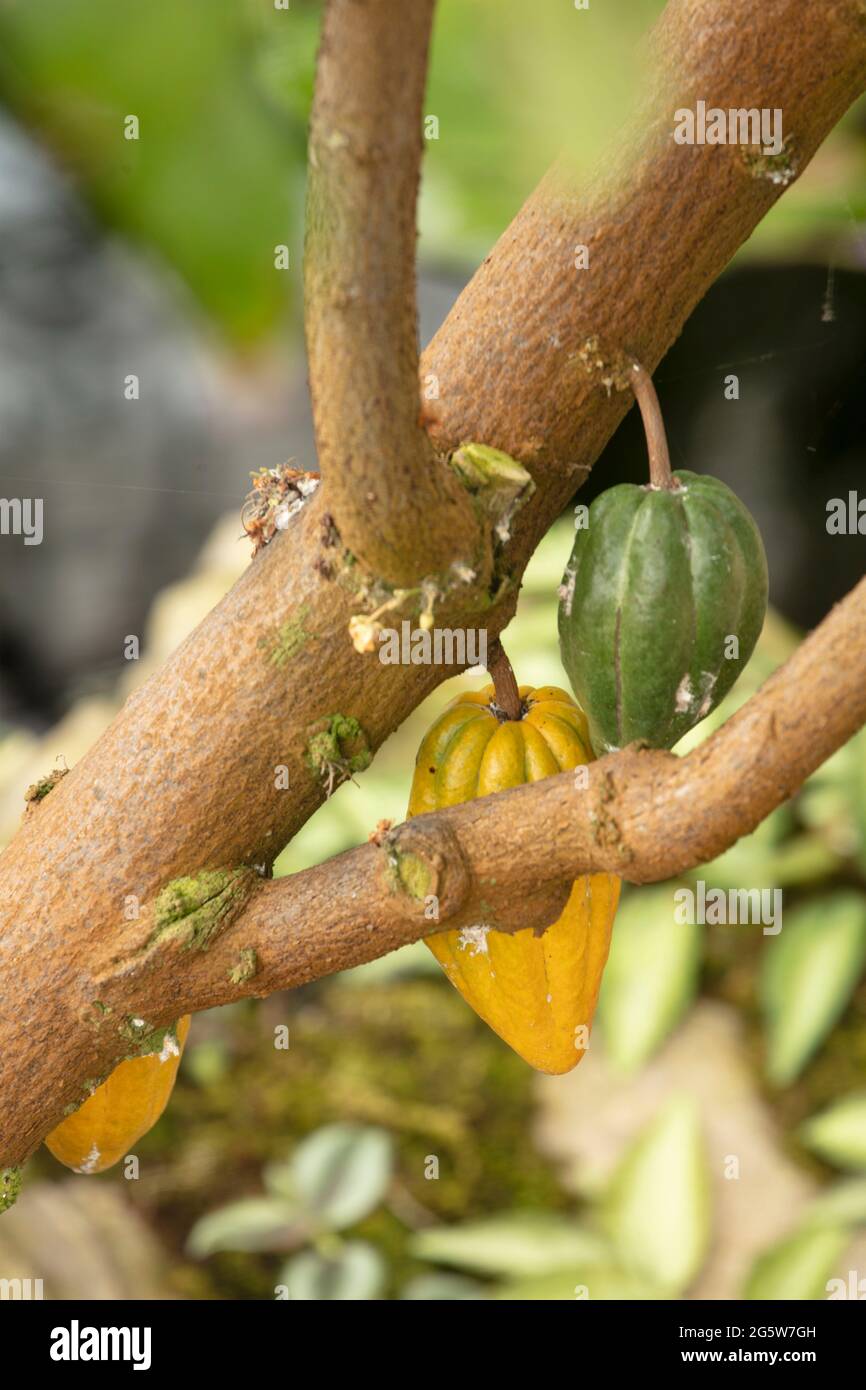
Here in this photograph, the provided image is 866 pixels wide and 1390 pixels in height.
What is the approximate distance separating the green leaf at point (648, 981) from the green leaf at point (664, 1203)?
0.32 ft

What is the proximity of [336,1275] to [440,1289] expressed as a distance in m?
0.13

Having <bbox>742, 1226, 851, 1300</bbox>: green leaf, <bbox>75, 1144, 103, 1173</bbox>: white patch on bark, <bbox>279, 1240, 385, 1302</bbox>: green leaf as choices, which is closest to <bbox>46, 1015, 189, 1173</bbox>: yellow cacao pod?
<bbox>75, 1144, 103, 1173</bbox>: white patch on bark

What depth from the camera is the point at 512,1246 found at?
1.61 m

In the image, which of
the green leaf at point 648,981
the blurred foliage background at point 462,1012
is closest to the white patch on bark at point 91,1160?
the blurred foliage background at point 462,1012

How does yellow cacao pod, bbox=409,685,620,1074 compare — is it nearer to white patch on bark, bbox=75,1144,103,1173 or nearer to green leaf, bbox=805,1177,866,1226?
white patch on bark, bbox=75,1144,103,1173

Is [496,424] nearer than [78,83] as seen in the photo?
No

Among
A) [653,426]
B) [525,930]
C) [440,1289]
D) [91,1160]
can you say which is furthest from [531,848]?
[440,1289]

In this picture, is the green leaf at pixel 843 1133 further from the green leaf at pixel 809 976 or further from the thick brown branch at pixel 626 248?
the thick brown branch at pixel 626 248

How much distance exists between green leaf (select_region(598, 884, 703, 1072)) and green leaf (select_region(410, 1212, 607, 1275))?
0.22 m

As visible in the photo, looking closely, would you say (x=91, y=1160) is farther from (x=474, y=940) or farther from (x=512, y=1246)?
(x=512, y=1246)

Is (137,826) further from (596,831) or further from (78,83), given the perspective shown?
(78,83)

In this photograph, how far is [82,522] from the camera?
6.46 feet
